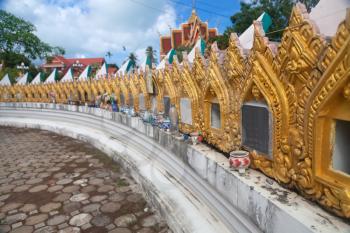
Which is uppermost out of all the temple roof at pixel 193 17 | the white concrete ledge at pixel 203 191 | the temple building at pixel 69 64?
the temple roof at pixel 193 17

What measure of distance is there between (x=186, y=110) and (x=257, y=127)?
210cm

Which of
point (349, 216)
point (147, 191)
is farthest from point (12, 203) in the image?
point (349, 216)

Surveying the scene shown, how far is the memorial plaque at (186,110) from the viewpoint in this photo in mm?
4676

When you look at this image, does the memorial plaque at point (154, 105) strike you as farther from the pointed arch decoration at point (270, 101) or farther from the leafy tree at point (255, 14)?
the leafy tree at point (255, 14)

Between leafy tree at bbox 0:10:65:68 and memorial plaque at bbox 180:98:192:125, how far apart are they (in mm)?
35884

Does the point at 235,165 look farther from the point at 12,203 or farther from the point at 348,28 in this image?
the point at 12,203

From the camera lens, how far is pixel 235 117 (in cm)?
327

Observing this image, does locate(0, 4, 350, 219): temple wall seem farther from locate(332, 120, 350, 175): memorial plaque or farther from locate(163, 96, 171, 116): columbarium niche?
locate(163, 96, 171, 116): columbarium niche

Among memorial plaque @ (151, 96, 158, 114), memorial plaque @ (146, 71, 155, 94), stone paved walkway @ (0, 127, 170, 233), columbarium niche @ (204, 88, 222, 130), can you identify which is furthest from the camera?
memorial plaque @ (151, 96, 158, 114)

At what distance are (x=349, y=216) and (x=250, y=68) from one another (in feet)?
5.44

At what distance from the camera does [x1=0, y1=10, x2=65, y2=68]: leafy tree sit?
109 feet

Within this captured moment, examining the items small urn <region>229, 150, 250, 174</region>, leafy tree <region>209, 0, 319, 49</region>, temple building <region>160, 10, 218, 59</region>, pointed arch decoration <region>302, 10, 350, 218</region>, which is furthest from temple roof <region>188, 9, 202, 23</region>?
pointed arch decoration <region>302, 10, 350, 218</region>

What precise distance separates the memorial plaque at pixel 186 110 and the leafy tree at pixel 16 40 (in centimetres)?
3588

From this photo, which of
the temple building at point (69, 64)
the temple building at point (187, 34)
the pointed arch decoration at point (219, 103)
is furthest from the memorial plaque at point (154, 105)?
the temple building at point (69, 64)
